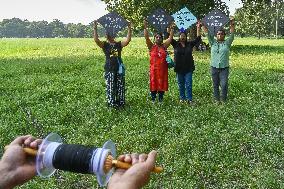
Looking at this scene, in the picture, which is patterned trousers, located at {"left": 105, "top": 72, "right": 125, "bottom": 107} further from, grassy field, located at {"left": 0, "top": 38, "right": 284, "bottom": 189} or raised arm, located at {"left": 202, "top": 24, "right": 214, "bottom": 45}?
raised arm, located at {"left": 202, "top": 24, "right": 214, "bottom": 45}

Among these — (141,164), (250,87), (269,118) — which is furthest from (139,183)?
(250,87)

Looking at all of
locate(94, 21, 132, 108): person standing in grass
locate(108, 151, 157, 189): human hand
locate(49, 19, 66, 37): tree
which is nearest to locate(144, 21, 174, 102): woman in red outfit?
locate(94, 21, 132, 108): person standing in grass

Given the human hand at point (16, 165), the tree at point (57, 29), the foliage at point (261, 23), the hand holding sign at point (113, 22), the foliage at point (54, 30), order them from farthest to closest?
the tree at point (57, 29) < the foliage at point (54, 30) < the foliage at point (261, 23) < the hand holding sign at point (113, 22) < the human hand at point (16, 165)

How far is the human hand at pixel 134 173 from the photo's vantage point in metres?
2.14

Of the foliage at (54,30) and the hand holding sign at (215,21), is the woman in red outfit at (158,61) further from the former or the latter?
the foliage at (54,30)

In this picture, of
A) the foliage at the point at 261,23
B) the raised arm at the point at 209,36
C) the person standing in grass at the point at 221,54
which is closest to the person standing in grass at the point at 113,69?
the raised arm at the point at 209,36

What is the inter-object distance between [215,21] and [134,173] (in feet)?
42.9

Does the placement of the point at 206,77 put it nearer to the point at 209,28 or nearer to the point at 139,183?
the point at 209,28

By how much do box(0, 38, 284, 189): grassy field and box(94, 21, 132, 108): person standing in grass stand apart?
16.9 inches

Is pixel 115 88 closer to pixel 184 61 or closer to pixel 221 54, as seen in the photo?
pixel 184 61

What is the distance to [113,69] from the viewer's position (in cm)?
1331

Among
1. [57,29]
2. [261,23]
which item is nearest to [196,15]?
[261,23]

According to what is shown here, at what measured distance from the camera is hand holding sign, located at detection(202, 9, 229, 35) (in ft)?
47.7

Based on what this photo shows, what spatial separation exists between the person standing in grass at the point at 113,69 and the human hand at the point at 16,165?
34.7 ft
